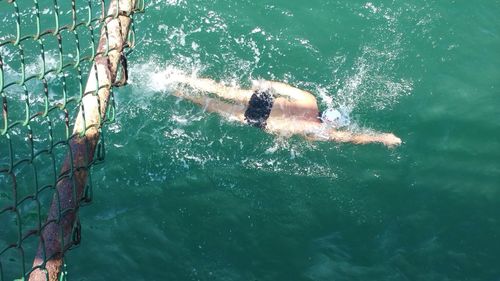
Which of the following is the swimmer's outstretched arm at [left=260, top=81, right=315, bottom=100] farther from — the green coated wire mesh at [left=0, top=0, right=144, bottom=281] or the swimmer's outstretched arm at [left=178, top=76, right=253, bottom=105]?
the green coated wire mesh at [left=0, top=0, right=144, bottom=281]

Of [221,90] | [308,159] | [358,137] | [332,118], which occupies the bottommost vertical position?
[308,159]

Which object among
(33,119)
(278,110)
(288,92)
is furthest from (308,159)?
(33,119)

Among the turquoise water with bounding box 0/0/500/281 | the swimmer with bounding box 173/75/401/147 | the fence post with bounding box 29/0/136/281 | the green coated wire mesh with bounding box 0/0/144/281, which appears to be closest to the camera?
the fence post with bounding box 29/0/136/281

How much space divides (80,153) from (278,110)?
4.11m

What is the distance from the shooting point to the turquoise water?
23.3 ft

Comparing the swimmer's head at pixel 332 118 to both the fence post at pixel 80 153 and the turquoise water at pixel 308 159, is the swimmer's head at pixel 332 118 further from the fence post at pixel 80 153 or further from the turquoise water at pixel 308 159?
the fence post at pixel 80 153

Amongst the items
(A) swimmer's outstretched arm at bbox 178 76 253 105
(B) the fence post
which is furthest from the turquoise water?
(B) the fence post

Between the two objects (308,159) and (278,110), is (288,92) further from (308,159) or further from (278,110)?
(308,159)

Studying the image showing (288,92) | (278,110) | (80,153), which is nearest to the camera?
(80,153)

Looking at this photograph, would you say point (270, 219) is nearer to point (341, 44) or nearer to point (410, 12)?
point (341, 44)

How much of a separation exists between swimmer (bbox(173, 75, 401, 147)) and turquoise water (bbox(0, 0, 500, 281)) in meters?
0.13

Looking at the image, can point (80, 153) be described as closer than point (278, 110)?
Yes

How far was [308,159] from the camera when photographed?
7824 millimetres

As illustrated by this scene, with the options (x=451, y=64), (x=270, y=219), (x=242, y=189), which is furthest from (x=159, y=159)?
(x=451, y=64)
